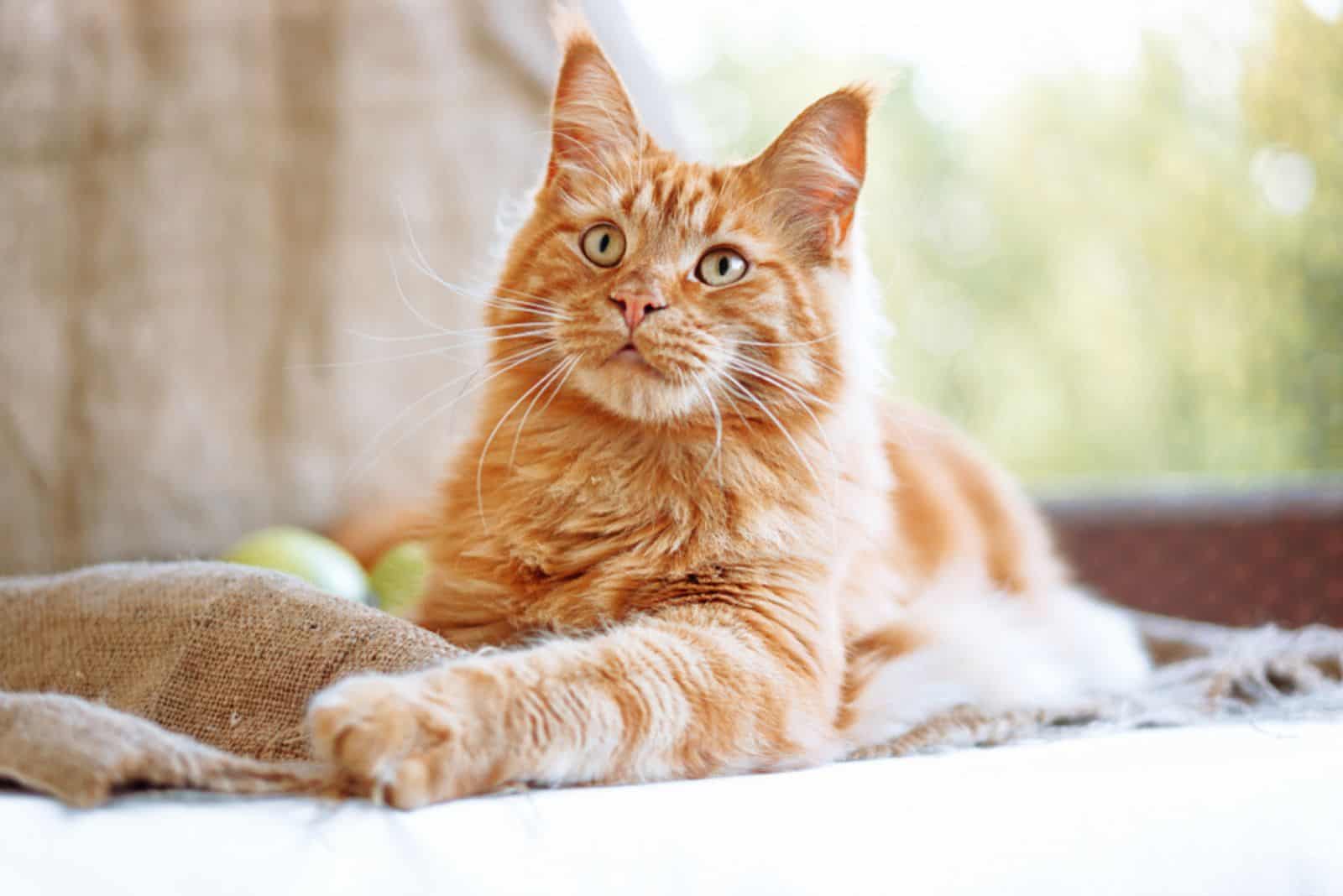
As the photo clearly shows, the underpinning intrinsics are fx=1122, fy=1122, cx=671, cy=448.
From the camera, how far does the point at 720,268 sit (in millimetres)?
1472

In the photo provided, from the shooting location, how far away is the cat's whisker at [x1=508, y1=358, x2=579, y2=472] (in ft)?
4.77

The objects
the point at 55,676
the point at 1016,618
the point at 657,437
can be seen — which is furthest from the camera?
the point at 1016,618

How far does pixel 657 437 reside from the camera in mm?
1490

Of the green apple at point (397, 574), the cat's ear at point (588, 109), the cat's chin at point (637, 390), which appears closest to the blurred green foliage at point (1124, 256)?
the green apple at point (397, 574)

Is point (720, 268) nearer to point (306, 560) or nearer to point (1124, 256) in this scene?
point (306, 560)

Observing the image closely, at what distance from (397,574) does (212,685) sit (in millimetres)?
941

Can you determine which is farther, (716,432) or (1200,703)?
(1200,703)

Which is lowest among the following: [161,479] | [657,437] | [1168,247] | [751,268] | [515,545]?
[161,479]

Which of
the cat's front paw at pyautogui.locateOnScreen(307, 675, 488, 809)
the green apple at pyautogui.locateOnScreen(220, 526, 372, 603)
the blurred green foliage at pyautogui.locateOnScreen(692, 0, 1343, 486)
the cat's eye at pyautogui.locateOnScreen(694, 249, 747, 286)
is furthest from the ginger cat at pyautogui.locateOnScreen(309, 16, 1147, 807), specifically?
the blurred green foliage at pyautogui.locateOnScreen(692, 0, 1343, 486)

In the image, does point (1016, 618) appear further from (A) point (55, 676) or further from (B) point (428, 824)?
(A) point (55, 676)

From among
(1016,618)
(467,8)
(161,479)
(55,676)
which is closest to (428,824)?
(55,676)

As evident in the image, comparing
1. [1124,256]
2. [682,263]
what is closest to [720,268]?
[682,263]

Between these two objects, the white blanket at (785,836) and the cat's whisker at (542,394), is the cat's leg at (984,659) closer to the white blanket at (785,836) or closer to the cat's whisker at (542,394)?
the white blanket at (785,836)

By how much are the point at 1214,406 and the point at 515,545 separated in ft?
13.2
